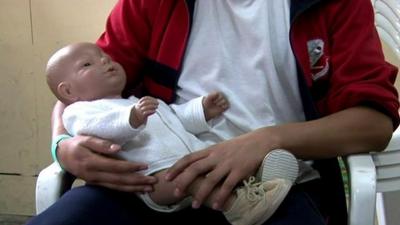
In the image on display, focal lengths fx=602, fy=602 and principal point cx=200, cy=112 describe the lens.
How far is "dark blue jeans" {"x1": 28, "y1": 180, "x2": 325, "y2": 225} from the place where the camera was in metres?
0.99

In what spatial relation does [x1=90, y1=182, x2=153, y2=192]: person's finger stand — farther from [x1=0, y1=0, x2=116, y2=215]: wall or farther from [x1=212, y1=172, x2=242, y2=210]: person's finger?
[x1=0, y1=0, x2=116, y2=215]: wall

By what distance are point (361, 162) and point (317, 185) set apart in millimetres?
151

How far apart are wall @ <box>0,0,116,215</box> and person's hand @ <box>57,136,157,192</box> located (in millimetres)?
1139

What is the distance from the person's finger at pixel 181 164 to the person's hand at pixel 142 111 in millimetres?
96

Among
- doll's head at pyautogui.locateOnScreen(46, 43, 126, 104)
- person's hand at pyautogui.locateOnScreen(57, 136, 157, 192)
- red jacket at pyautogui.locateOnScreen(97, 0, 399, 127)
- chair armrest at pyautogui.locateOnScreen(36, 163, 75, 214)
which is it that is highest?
red jacket at pyautogui.locateOnScreen(97, 0, 399, 127)

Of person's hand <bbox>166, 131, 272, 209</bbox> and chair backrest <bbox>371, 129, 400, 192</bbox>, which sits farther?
chair backrest <bbox>371, 129, 400, 192</bbox>

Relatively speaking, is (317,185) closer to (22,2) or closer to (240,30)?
(240,30)

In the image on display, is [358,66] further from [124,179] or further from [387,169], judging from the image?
[124,179]

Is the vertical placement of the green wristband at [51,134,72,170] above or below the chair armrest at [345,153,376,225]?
below

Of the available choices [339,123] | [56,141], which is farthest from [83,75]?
[339,123]

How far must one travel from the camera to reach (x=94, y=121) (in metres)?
1.08

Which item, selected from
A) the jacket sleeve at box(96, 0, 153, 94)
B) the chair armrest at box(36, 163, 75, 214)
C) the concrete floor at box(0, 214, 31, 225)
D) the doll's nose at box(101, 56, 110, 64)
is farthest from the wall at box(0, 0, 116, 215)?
the chair armrest at box(36, 163, 75, 214)

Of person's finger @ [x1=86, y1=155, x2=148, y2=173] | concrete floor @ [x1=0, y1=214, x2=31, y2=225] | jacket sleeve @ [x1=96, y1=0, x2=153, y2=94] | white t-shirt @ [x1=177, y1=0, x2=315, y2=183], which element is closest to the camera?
person's finger @ [x1=86, y1=155, x2=148, y2=173]

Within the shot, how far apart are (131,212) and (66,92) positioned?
273mm
